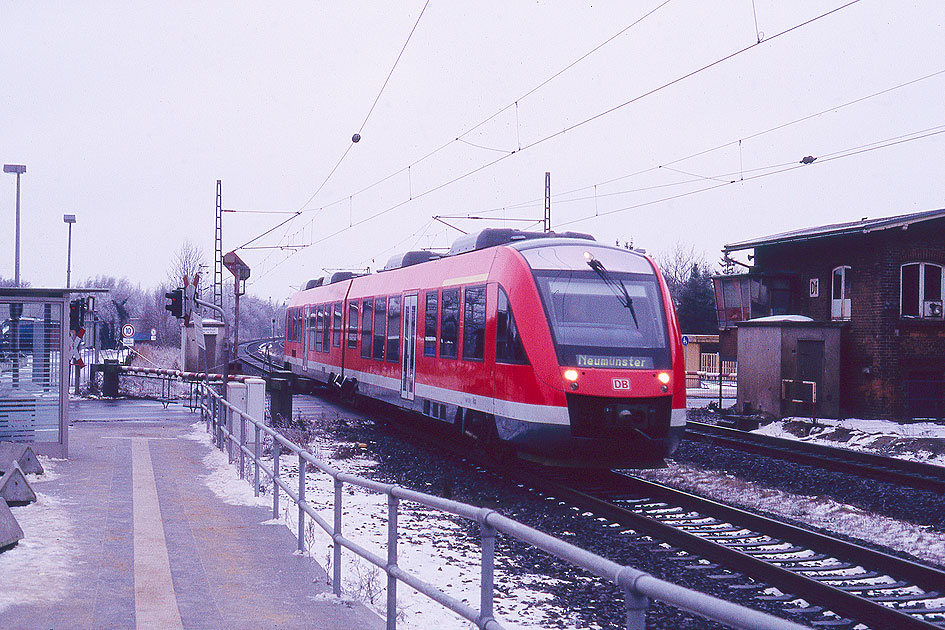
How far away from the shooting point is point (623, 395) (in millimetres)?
10984

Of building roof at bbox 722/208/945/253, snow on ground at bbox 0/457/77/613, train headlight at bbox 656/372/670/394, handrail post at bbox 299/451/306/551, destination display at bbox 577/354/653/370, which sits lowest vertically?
snow on ground at bbox 0/457/77/613

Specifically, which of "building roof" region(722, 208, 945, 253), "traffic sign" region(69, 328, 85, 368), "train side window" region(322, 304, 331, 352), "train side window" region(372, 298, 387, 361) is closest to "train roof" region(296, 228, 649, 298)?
"train side window" region(372, 298, 387, 361)

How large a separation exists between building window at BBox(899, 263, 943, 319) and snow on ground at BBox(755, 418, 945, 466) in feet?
12.4

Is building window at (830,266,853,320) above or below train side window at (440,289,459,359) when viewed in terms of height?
above

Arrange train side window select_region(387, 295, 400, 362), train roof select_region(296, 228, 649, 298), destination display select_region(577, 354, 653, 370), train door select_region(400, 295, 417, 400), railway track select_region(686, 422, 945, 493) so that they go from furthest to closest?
train side window select_region(387, 295, 400, 362)
train door select_region(400, 295, 417, 400)
railway track select_region(686, 422, 945, 493)
train roof select_region(296, 228, 649, 298)
destination display select_region(577, 354, 653, 370)

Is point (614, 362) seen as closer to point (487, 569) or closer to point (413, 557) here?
point (413, 557)

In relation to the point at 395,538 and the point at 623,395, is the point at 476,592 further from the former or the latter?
the point at 623,395

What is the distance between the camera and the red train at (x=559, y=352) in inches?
431

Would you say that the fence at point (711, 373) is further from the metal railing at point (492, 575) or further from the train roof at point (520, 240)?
the metal railing at point (492, 575)

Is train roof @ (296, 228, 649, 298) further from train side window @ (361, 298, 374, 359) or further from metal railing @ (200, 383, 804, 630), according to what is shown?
metal railing @ (200, 383, 804, 630)

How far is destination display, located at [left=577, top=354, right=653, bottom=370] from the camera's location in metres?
11.1

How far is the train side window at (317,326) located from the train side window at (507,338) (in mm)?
14116

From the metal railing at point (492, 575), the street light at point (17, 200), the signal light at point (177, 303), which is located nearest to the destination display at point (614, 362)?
the metal railing at point (492, 575)

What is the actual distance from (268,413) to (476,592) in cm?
1226
